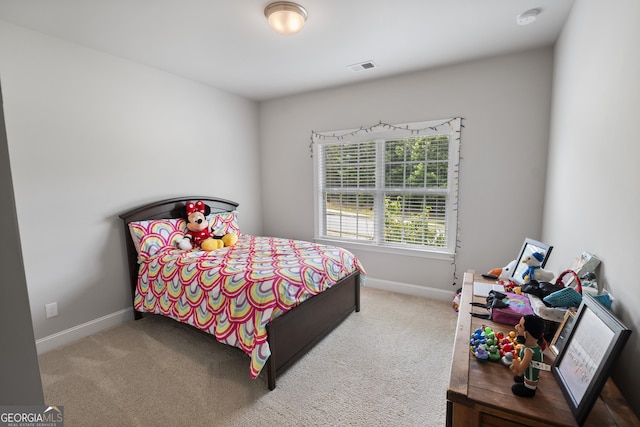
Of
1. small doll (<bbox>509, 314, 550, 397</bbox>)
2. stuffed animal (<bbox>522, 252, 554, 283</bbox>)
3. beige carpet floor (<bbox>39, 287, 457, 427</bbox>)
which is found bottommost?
beige carpet floor (<bbox>39, 287, 457, 427</bbox>)

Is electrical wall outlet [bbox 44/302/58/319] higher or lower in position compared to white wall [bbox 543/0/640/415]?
lower

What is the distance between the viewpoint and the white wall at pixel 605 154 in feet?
3.51

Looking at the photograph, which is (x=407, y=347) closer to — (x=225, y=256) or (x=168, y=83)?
(x=225, y=256)

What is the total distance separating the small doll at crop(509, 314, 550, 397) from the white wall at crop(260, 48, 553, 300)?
201 cm

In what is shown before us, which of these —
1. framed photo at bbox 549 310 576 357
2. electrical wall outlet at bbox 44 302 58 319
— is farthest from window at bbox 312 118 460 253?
electrical wall outlet at bbox 44 302 58 319

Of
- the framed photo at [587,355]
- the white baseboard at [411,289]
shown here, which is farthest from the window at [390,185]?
the framed photo at [587,355]

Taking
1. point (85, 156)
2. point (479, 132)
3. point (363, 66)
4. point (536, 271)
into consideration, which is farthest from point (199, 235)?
point (479, 132)

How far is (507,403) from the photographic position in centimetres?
95

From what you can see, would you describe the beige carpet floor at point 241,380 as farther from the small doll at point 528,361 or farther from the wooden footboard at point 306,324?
the small doll at point 528,361

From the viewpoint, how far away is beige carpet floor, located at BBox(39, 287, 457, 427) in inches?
68.0

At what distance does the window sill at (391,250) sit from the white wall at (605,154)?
3.72 ft

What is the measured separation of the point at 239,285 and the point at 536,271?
1827 millimetres

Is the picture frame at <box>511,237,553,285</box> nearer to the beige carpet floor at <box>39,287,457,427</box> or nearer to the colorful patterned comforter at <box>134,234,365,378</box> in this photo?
the beige carpet floor at <box>39,287,457,427</box>

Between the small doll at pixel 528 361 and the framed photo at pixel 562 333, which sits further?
the framed photo at pixel 562 333
